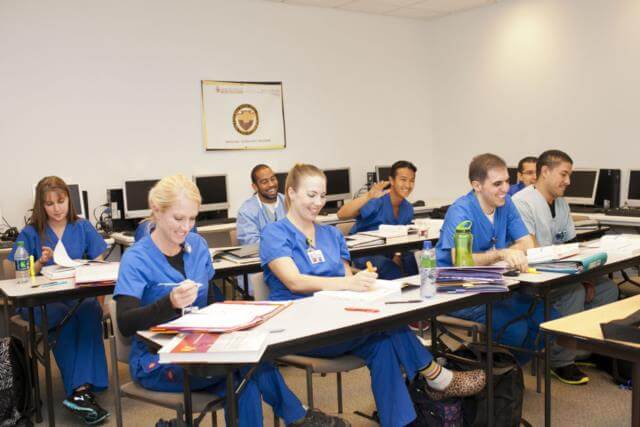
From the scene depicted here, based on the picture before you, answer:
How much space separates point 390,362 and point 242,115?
4.58 m

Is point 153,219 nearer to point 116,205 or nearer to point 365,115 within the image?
point 116,205

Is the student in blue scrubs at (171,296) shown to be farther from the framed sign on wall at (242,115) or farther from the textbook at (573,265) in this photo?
the framed sign on wall at (242,115)

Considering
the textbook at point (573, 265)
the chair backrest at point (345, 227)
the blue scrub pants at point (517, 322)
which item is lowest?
the blue scrub pants at point (517, 322)

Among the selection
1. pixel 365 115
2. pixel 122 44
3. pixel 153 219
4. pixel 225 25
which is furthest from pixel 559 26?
pixel 153 219

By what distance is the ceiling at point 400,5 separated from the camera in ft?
23.1

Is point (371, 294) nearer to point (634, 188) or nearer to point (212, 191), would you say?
point (212, 191)

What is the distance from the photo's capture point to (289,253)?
9.53 ft

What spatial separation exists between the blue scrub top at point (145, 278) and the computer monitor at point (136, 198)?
11.3ft

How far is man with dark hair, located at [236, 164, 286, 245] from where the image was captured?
15.4 feet

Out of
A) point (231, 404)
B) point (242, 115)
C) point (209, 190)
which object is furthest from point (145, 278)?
point (242, 115)

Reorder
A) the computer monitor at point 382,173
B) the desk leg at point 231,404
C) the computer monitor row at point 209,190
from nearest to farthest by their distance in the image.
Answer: the desk leg at point 231,404 < the computer monitor row at point 209,190 < the computer monitor at point 382,173

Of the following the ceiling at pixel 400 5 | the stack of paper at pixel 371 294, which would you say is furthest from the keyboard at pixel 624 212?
the stack of paper at pixel 371 294

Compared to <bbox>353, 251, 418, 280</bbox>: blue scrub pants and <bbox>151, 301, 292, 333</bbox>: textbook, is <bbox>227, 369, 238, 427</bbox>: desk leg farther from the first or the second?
<bbox>353, 251, 418, 280</bbox>: blue scrub pants

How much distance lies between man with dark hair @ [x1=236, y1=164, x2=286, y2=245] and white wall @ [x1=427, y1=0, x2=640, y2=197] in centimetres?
337
